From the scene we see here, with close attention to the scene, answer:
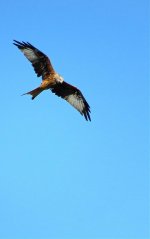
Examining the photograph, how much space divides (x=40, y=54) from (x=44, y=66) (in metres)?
0.36

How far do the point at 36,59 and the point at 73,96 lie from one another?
183 centimetres

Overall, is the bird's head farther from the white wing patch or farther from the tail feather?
the white wing patch

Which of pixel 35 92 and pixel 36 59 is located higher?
pixel 36 59

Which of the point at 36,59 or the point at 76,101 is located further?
the point at 76,101

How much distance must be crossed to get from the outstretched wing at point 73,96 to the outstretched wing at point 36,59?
926 mm

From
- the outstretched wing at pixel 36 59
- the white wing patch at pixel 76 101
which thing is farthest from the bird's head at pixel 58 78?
the white wing patch at pixel 76 101

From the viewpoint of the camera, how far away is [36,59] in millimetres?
13008

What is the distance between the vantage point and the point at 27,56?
512 inches

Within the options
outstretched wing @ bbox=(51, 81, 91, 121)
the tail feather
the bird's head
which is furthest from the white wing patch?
the tail feather

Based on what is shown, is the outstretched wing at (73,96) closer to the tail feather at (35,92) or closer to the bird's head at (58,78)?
the bird's head at (58,78)

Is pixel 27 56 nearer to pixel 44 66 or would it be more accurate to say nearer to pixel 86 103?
pixel 44 66

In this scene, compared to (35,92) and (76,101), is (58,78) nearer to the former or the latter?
(35,92)

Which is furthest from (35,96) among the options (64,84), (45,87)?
(64,84)

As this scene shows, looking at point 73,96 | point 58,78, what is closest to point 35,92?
point 58,78
